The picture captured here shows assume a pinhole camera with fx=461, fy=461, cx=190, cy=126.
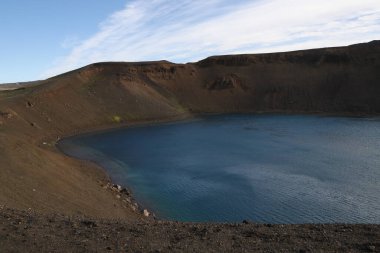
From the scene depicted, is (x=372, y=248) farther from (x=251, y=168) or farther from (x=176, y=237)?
(x=251, y=168)

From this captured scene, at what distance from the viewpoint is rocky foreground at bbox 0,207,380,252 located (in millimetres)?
10375

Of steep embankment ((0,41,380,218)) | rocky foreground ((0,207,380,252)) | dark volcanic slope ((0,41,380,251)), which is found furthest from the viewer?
steep embankment ((0,41,380,218))

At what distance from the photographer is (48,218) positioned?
13508mm

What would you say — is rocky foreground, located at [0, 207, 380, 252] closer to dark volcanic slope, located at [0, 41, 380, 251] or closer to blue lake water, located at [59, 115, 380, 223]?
blue lake water, located at [59, 115, 380, 223]

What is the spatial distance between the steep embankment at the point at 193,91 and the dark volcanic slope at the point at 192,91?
0.14 metres

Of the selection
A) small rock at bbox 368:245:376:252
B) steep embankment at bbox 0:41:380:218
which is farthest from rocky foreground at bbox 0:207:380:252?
steep embankment at bbox 0:41:380:218

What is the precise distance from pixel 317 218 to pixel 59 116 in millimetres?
42572

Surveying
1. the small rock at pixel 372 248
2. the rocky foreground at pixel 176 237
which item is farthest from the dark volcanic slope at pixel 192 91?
the small rock at pixel 372 248

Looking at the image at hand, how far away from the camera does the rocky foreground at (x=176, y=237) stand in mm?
10375

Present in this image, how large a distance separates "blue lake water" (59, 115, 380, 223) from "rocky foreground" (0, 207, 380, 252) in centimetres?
826

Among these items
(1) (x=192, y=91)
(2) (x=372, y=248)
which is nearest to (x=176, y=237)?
(2) (x=372, y=248)

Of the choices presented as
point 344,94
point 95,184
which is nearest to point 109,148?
point 95,184

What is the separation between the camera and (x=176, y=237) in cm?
1146

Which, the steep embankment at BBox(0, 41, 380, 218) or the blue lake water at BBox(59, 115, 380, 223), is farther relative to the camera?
the steep embankment at BBox(0, 41, 380, 218)
